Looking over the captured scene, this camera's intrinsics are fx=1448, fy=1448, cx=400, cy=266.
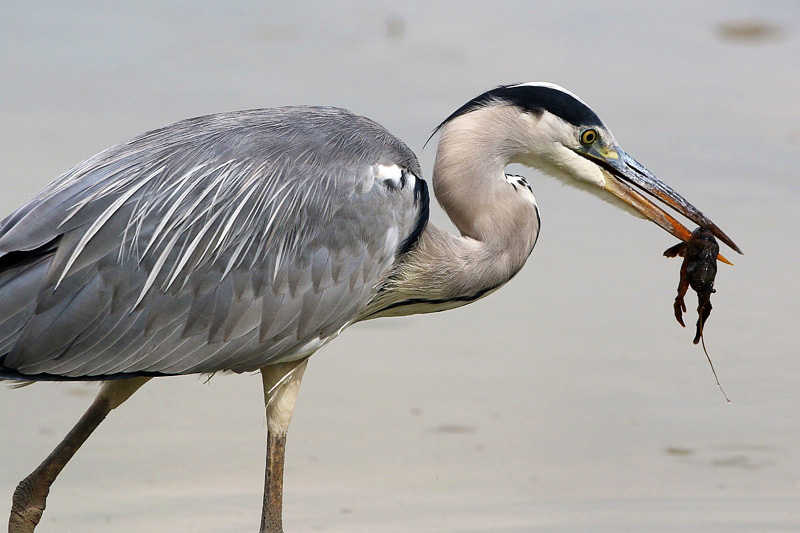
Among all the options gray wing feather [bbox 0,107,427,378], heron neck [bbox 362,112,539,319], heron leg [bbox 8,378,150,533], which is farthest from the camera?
heron neck [bbox 362,112,539,319]

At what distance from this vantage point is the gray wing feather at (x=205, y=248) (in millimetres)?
4336

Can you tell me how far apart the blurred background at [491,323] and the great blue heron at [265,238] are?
832 millimetres

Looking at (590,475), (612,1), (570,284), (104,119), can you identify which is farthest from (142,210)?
(612,1)

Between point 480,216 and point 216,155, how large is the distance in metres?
0.94

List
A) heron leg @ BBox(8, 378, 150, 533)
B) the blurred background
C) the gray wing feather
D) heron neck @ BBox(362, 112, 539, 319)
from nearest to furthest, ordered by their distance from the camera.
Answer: the gray wing feather < heron leg @ BBox(8, 378, 150, 533) < heron neck @ BBox(362, 112, 539, 319) < the blurred background

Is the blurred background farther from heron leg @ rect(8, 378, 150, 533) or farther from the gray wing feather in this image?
the gray wing feather

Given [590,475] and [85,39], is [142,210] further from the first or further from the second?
[85,39]

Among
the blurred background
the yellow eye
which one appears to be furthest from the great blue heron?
the blurred background

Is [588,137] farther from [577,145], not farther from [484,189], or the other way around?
[484,189]

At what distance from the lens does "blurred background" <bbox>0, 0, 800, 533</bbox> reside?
17.8 ft

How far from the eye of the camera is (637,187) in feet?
16.4

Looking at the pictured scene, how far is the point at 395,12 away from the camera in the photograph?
977cm

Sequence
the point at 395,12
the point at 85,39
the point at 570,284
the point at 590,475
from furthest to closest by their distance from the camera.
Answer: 1. the point at 395,12
2. the point at 85,39
3. the point at 570,284
4. the point at 590,475

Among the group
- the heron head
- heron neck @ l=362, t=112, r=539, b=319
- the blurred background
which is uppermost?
the heron head
